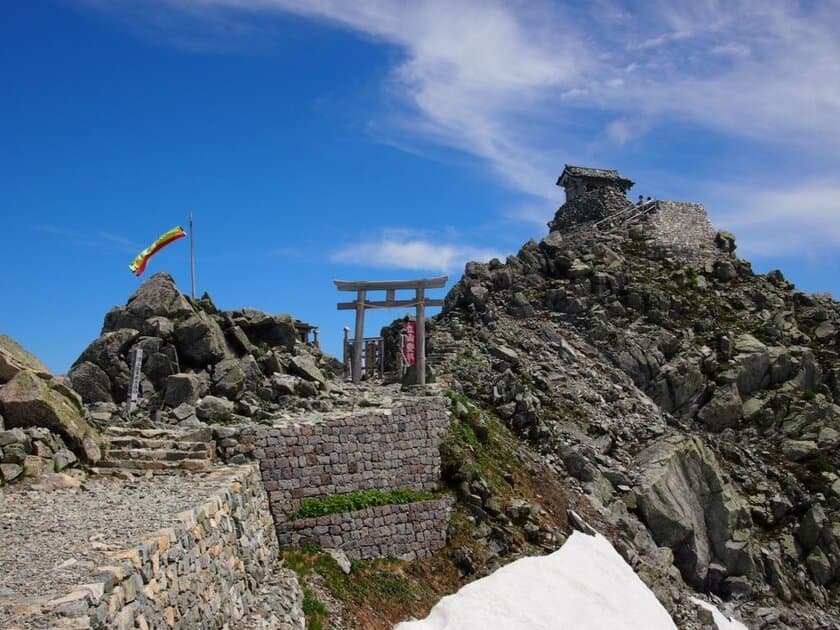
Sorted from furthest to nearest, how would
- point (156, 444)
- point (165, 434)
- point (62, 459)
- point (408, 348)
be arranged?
point (408, 348) → point (165, 434) → point (156, 444) → point (62, 459)

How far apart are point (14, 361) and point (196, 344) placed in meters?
5.18

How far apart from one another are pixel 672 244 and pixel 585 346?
11.8 metres

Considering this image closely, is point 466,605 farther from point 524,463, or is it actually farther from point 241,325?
point 241,325

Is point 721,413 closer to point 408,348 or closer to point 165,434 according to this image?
point 408,348

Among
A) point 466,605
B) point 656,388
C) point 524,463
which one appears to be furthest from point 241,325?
point 656,388

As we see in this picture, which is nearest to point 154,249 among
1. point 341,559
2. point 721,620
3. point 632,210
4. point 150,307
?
point 150,307

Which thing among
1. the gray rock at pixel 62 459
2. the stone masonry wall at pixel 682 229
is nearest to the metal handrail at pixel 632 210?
the stone masonry wall at pixel 682 229

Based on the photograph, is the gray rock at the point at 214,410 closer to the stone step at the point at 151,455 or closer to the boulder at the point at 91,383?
the stone step at the point at 151,455

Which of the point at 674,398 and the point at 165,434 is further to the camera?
the point at 674,398

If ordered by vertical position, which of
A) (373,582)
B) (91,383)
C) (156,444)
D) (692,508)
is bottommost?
(692,508)

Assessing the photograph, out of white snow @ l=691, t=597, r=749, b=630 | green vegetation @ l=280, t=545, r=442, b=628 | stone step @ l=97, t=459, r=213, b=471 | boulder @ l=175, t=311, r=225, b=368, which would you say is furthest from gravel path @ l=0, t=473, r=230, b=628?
white snow @ l=691, t=597, r=749, b=630

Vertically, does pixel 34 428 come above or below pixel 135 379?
below

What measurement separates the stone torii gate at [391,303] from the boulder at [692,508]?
8086 millimetres

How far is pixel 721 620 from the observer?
868 inches
